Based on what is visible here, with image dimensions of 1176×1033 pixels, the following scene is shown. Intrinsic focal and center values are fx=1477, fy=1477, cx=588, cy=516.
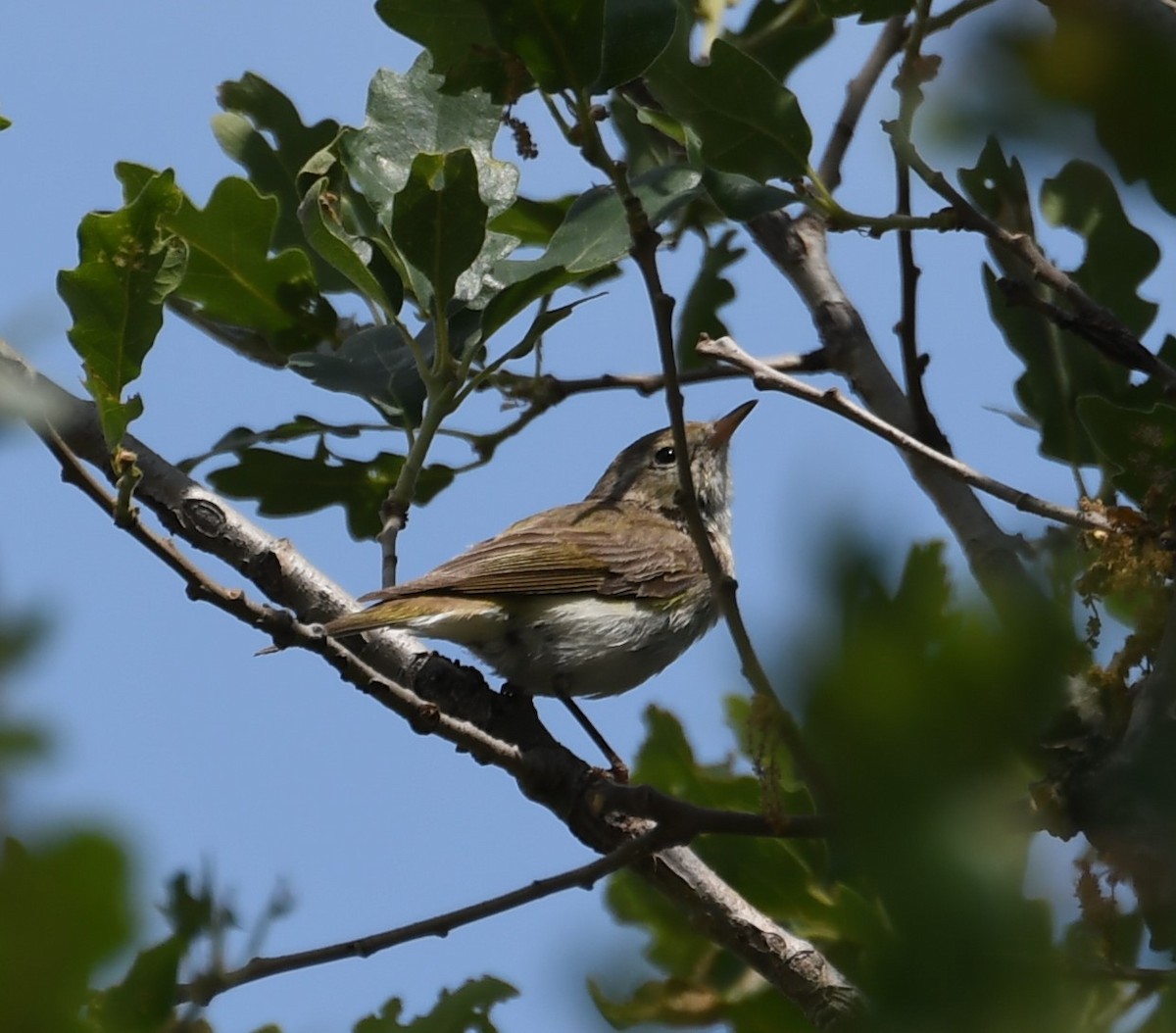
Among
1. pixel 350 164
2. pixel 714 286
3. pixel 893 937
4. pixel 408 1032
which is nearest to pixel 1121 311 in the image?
pixel 714 286

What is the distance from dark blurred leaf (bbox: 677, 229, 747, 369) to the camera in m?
4.46

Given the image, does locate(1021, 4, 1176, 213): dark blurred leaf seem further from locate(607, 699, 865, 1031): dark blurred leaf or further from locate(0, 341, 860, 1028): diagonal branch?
locate(607, 699, 865, 1031): dark blurred leaf

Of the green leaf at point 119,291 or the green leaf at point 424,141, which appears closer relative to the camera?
the green leaf at point 119,291

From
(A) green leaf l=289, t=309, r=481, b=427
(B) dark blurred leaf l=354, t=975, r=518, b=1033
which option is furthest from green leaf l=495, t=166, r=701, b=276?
(B) dark blurred leaf l=354, t=975, r=518, b=1033

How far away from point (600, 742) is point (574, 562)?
0.74 m

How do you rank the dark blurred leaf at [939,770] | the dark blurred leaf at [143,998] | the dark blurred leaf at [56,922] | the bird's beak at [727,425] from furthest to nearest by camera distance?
1. the bird's beak at [727,425]
2. the dark blurred leaf at [143,998]
3. the dark blurred leaf at [56,922]
4. the dark blurred leaf at [939,770]

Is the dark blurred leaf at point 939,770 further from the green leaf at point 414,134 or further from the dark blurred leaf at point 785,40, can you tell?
the dark blurred leaf at point 785,40

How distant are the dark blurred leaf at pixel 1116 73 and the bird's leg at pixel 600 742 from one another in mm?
3342

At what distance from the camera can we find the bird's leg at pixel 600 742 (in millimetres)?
4255

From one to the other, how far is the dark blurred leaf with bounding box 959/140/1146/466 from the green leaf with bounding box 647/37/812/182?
0.64 m

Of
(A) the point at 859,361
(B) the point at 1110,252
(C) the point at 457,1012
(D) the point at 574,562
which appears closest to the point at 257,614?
(C) the point at 457,1012

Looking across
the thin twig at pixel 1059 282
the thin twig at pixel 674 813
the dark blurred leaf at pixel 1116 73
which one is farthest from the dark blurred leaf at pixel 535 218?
the dark blurred leaf at pixel 1116 73

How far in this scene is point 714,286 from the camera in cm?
446

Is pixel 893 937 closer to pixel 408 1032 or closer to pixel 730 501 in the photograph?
pixel 408 1032
